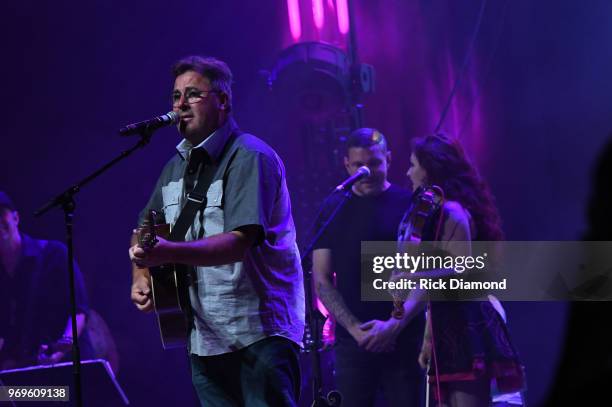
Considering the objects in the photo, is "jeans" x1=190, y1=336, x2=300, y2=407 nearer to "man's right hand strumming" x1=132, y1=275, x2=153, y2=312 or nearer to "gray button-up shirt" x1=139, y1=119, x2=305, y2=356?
"gray button-up shirt" x1=139, y1=119, x2=305, y2=356

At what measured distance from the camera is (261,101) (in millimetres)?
5684

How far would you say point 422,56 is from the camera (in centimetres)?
524

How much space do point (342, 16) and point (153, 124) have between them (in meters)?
2.87

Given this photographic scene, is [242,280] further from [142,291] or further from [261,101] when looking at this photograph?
[261,101]

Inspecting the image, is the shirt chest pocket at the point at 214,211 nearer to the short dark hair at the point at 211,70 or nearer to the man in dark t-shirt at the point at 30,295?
the short dark hair at the point at 211,70

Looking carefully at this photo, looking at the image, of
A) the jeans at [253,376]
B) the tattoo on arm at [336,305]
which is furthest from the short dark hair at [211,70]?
the tattoo on arm at [336,305]

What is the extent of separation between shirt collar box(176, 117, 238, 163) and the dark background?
250 centimetres

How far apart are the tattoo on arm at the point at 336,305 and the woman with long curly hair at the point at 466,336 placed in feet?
1.79

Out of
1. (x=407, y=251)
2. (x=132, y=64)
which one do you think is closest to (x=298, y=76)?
(x=132, y=64)

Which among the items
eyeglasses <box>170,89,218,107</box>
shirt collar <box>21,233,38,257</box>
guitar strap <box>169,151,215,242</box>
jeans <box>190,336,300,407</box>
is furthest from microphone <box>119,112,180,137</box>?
shirt collar <box>21,233,38,257</box>

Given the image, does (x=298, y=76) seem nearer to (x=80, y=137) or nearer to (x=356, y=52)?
(x=356, y=52)

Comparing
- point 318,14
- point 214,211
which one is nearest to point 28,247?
point 318,14

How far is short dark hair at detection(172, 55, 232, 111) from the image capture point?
2902 millimetres

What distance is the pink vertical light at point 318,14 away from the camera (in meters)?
5.52
